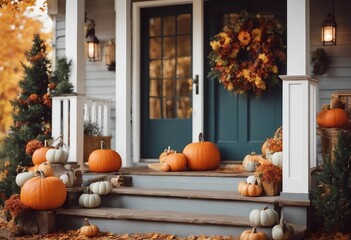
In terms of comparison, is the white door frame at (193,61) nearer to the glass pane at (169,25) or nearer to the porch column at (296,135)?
the glass pane at (169,25)

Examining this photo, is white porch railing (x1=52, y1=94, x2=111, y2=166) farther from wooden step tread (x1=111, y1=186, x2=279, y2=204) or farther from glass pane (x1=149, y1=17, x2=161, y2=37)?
glass pane (x1=149, y1=17, x2=161, y2=37)

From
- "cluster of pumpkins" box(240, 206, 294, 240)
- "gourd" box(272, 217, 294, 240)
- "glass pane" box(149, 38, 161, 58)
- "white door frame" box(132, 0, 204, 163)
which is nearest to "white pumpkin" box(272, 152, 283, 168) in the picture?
"cluster of pumpkins" box(240, 206, 294, 240)

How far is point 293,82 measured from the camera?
5.28 m

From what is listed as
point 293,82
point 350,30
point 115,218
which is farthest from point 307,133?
point 350,30

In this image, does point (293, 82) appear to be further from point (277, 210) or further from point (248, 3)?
point (248, 3)

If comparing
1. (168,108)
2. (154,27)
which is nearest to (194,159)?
(168,108)

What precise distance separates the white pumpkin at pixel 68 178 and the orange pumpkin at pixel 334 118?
9.39 feet

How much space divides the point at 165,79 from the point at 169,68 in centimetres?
17

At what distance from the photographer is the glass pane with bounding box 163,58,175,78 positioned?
7.96m

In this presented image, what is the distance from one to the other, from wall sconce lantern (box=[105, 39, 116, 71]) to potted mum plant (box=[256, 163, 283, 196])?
3.67 metres

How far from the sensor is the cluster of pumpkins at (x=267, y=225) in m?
4.63

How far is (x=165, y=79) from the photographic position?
8.01m

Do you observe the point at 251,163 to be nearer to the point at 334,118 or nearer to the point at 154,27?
the point at 334,118

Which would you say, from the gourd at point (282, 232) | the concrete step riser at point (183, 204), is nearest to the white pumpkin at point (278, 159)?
the concrete step riser at point (183, 204)
